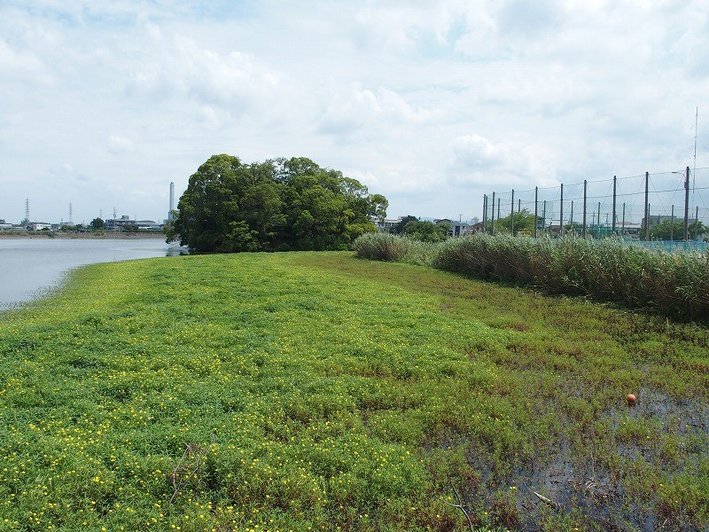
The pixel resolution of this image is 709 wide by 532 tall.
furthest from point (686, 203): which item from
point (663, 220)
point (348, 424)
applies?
point (348, 424)

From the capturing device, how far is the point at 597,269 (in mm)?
12016

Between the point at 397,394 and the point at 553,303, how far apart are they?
736 cm

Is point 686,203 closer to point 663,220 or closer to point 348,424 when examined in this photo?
point 663,220

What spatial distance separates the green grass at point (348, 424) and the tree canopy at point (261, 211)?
102 ft

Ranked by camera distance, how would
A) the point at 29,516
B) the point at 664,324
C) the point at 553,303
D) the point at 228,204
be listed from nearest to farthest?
1. the point at 29,516
2. the point at 664,324
3. the point at 553,303
4. the point at 228,204

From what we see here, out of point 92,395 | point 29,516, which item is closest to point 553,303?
point 92,395

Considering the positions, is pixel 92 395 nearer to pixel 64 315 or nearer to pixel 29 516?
pixel 29 516

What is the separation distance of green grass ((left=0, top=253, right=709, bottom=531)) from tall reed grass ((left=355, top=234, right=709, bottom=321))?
98cm

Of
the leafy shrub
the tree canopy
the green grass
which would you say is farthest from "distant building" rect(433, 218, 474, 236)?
the green grass

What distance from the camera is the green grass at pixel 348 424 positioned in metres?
3.57

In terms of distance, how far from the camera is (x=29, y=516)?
3.28 m

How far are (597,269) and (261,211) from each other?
30921mm

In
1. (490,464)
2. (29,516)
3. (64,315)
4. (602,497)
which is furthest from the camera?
(64,315)

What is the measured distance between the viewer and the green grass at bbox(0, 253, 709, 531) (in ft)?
11.7
